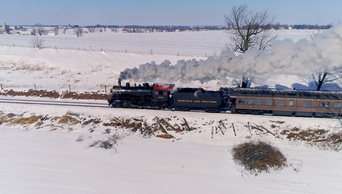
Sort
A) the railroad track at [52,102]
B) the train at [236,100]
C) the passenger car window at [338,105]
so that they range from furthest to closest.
→ the railroad track at [52,102], the train at [236,100], the passenger car window at [338,105]

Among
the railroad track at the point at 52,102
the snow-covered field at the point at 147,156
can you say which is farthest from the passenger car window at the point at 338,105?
the railroad track at the point at 52,102

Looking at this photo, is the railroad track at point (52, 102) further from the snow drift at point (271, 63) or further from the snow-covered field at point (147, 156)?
the snow drift at point (271, 63)

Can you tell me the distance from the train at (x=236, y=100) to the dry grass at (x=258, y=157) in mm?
5317

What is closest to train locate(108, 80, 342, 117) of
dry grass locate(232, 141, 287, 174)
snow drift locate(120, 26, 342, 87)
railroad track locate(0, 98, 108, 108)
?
snow drift locate(120, 26, 342, 87)

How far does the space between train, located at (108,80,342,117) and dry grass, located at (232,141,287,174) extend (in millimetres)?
5317

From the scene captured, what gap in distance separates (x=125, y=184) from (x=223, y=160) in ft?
24.7

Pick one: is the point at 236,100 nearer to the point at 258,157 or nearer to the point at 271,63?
the point at 271,63

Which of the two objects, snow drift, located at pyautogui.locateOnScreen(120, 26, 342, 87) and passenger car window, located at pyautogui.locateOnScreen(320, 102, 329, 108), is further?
passenger car window, located at pyautogui.locateOnScreen(320, 102, 329, 108)

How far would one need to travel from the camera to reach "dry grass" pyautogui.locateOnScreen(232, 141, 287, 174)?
15.2 metres

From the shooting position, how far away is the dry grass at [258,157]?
50.0ft

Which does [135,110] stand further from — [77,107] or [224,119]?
[224,119]

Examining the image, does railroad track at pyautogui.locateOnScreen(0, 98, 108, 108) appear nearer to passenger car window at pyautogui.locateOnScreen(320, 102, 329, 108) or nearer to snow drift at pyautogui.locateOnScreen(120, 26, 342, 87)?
snow drift at pyautogui.locateOnScreen(120, 26, 342, 87)

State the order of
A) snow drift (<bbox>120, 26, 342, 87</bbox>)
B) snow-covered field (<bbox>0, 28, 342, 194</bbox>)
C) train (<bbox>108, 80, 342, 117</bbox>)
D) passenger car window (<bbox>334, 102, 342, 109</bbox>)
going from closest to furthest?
snow-covered field (<bbox>0, 28, 342, 194</bbox>) < snow drift (<bbox>120, 26, 342, 87</bbox>) < passenger car window (<bbox>334, 102, 342, 109</bbox>) < train (<bbox>108, 80, 342, 117</bbox>)

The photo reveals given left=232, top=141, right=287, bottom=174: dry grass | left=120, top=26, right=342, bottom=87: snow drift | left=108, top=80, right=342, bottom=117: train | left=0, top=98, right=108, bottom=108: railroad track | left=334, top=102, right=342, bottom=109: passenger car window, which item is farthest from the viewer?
left=0, top=98, right=108, bottom=108: railroad track
